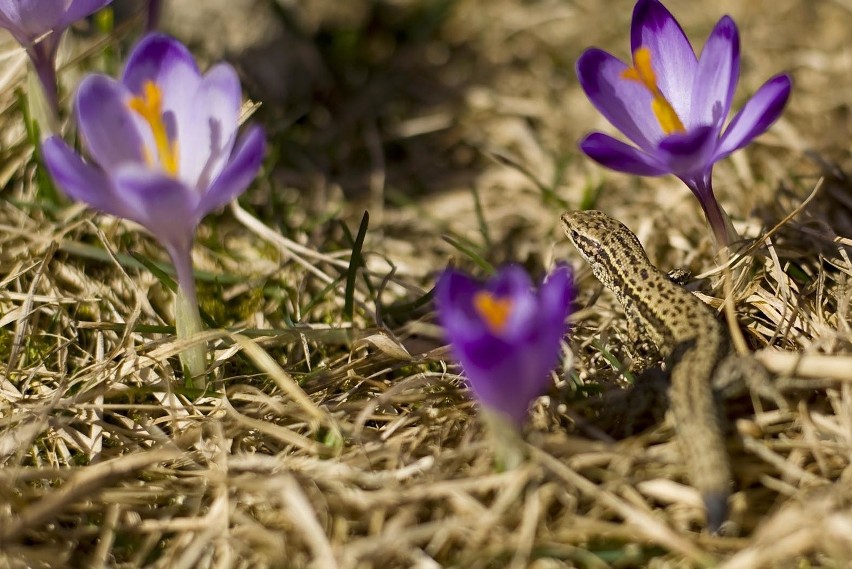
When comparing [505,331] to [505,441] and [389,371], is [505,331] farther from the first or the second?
[389,371]

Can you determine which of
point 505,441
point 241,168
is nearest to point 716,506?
point 505,441

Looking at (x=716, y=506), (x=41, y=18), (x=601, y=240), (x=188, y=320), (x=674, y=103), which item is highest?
(x=41, y=18)

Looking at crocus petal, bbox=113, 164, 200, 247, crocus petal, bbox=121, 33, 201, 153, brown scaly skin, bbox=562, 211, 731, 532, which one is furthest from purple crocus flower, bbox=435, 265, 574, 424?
crocus petal, bbox=121, 33, 201, 153

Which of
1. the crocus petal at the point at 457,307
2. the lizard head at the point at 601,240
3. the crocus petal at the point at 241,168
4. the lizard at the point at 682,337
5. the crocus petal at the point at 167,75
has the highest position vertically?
the crocus petal at the point at 167,75

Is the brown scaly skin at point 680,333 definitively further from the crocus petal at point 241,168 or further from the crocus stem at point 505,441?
the crocus petal at point 241,168

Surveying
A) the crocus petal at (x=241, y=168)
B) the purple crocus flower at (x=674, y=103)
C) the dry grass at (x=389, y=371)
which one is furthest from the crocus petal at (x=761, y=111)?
the crocus petal at (x=241, y=168)

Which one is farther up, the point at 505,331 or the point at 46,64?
the point at 46,64

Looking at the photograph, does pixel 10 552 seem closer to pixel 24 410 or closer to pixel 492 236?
pixel 24 410
